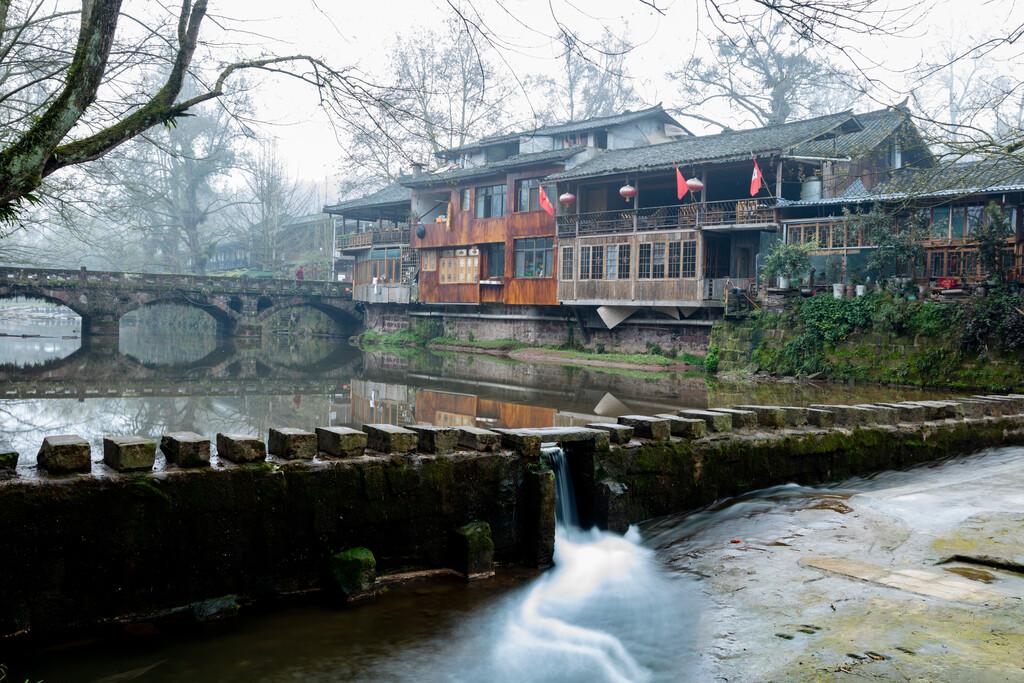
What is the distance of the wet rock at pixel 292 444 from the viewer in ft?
17.6

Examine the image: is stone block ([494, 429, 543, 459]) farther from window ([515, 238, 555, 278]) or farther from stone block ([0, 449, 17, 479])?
window ([515, 238, 555, 278])

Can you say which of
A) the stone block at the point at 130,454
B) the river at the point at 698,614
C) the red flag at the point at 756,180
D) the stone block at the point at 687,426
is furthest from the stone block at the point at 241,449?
the red flag at the point at 756,180

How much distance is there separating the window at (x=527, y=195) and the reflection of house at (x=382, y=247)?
304 inches

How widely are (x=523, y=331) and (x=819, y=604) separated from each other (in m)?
28.3

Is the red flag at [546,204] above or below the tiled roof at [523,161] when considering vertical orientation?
below

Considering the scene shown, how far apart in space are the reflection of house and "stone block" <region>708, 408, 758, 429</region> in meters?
31.3

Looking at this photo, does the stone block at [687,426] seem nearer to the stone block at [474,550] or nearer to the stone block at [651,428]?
the stone block at [651,428]

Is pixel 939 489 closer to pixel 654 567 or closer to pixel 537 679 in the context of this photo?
pixel 654 567

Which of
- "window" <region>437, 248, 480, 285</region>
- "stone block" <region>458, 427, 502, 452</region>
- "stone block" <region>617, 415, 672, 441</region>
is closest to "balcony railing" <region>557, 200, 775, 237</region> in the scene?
"window" <region>437, 248, 480, 285</region>

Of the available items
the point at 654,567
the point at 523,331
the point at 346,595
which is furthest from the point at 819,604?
the point at 523,331

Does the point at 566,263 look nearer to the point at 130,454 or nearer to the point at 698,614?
the point at 698,614

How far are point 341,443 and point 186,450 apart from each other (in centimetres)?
104

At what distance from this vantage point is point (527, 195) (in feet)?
107

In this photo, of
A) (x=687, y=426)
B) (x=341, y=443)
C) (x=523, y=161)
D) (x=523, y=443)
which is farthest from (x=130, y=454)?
(x=523, y=161)
